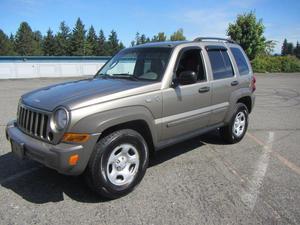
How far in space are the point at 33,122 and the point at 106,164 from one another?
1040 mm

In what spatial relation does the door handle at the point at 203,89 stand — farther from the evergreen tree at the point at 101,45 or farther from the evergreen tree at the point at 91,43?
the evergreen tree at the point at 101,45

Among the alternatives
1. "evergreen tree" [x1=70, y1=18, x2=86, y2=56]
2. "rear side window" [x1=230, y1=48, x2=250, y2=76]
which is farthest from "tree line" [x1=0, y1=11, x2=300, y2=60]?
"rear side window" [x1=230, y1=48, x2=250, y2=76]

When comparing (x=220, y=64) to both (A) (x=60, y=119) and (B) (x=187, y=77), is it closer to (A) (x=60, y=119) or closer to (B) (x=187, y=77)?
(B) (x=187, y=77)

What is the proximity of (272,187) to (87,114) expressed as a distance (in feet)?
8.80

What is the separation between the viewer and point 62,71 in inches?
1163

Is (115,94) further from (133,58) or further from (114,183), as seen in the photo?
(133,58)

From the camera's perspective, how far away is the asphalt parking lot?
342 cm

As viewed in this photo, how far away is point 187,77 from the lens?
14.5ft

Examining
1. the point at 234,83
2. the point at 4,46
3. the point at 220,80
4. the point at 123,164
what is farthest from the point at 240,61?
the point at 4,46

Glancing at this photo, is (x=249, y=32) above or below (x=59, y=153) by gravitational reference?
above

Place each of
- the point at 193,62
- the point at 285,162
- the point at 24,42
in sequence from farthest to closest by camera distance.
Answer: the point at 24,42, the point at 285,162, the point at 193,62

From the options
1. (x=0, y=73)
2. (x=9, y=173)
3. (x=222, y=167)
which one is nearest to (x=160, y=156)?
(x=222, y=167)

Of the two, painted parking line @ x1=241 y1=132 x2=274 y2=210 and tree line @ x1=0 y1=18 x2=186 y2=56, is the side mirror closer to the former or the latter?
painted parking line @ x1=241 y1=132 x2=274 y2=210

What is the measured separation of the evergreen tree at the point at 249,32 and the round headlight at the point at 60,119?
3549cm
